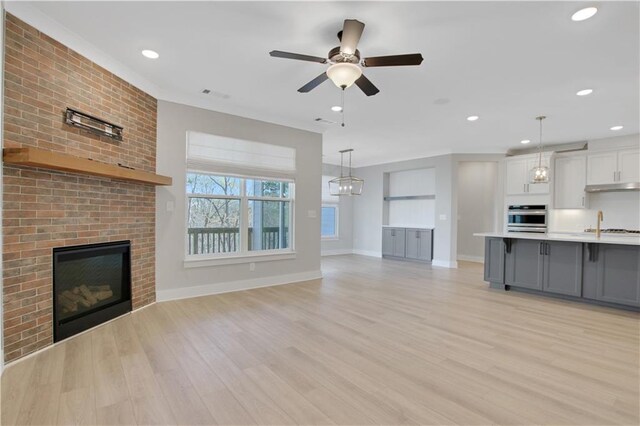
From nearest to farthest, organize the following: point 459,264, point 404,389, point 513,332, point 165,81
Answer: point 404,389 → point 513,332 → point 165,81 → point 459,264

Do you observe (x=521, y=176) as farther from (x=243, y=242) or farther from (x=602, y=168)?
(x=243, y=242)

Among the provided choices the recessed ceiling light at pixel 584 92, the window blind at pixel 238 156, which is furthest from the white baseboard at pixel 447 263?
the window blind at pixel 238 156

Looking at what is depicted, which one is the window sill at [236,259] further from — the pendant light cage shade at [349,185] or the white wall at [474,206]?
the white wall at [474,206]

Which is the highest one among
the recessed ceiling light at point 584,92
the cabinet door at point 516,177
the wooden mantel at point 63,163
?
the recessed ceiling light at point 584,92

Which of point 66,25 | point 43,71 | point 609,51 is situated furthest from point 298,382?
point 609,51

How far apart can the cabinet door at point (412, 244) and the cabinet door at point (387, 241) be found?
1.79ft

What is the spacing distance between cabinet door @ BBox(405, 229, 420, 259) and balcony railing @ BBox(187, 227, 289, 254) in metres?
4.40

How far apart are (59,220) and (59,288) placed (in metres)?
0.65

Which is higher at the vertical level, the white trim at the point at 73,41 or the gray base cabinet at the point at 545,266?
the white trim at the point at 73,41

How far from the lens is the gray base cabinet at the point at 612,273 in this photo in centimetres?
394

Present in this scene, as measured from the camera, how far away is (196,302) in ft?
14.0

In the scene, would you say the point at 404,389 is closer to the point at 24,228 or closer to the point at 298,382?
the point at 298,382

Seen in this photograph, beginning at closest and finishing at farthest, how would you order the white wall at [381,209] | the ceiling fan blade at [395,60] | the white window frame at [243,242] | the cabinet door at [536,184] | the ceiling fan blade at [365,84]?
→ 1. the ceiling fan blade at [395,60]
2. the ceiling fan blade at [365,84]
3. the white window frame at [243,242]
4. the cabinet door at [536,184]
5. the white wall at [381,209]

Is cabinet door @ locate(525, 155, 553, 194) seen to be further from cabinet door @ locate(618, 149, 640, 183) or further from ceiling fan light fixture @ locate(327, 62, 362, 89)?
ceiling fan light fixture @ locate(327, 62, 362, 89)
